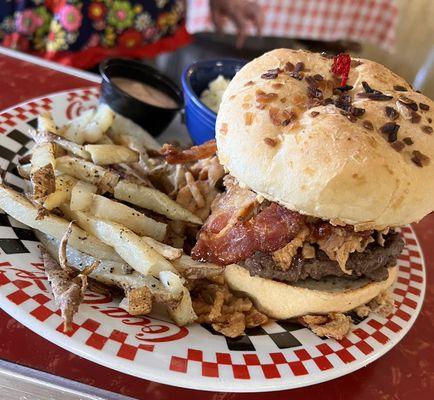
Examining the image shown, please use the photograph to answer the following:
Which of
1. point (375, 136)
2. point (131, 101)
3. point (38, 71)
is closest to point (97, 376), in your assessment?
point (375, 136)

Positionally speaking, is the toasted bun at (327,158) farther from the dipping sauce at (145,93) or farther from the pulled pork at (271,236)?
the dipping sauce at (145,93)

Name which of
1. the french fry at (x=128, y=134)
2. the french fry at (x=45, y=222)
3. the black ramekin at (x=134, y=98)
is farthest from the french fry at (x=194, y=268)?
the black ramekin at (x=134, y=98)

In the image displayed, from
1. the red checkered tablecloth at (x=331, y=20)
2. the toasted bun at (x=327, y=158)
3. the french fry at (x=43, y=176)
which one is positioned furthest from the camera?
the red checkered tablecloth at (x=331, y=20)

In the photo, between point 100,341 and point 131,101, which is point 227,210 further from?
point 131,101

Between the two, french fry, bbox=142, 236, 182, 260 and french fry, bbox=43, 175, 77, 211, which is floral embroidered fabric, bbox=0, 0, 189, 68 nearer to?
french fry, bbox=43, 175, 77, 211

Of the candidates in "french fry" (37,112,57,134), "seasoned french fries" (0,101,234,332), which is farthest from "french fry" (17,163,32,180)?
"french fry" (37,112,57,134)

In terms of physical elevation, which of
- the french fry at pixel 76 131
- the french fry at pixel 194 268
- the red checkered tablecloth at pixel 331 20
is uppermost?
the french fry at pixel 76 131
